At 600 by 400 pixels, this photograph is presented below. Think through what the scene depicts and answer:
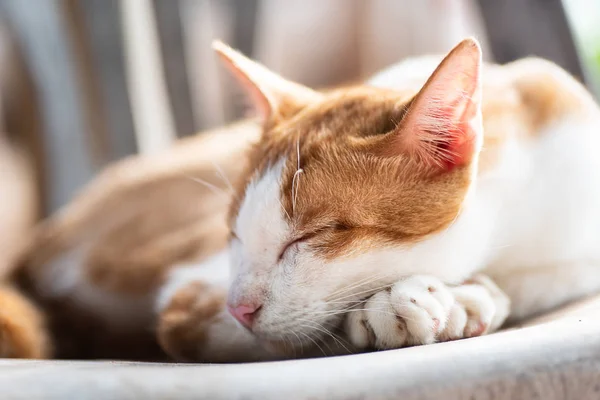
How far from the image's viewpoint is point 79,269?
4.74 feet

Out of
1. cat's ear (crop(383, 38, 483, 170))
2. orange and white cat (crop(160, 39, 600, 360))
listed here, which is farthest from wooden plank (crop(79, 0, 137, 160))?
cat's ear (crop(383, 38, 483, 170))

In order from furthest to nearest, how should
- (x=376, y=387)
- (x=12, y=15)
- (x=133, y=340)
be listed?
(x=12, y=15) < (x=133, y=340) < (x=376, y=387)

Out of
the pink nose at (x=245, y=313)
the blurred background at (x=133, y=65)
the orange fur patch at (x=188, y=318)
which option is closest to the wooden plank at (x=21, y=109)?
the blurred background at (x=133, y=65)

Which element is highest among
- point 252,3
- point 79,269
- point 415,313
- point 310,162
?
point 252,3

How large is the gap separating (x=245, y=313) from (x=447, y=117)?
1.28 ft

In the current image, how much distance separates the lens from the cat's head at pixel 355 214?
0.81m

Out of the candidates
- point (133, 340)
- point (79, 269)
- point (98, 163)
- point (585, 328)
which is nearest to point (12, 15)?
point (98, 163)

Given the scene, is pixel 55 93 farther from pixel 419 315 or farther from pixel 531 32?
pixel 419 315

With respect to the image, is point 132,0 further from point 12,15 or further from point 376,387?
point 376,387

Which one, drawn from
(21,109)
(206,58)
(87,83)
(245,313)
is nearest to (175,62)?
(206,58)

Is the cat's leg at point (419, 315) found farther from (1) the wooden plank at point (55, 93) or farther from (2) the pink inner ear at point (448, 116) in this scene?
(1) the wooden plank at point (55, 93)

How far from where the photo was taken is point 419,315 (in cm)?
75

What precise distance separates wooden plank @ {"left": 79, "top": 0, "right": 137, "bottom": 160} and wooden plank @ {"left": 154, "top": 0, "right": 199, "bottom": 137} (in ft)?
0.49

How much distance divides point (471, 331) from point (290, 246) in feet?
0.88
